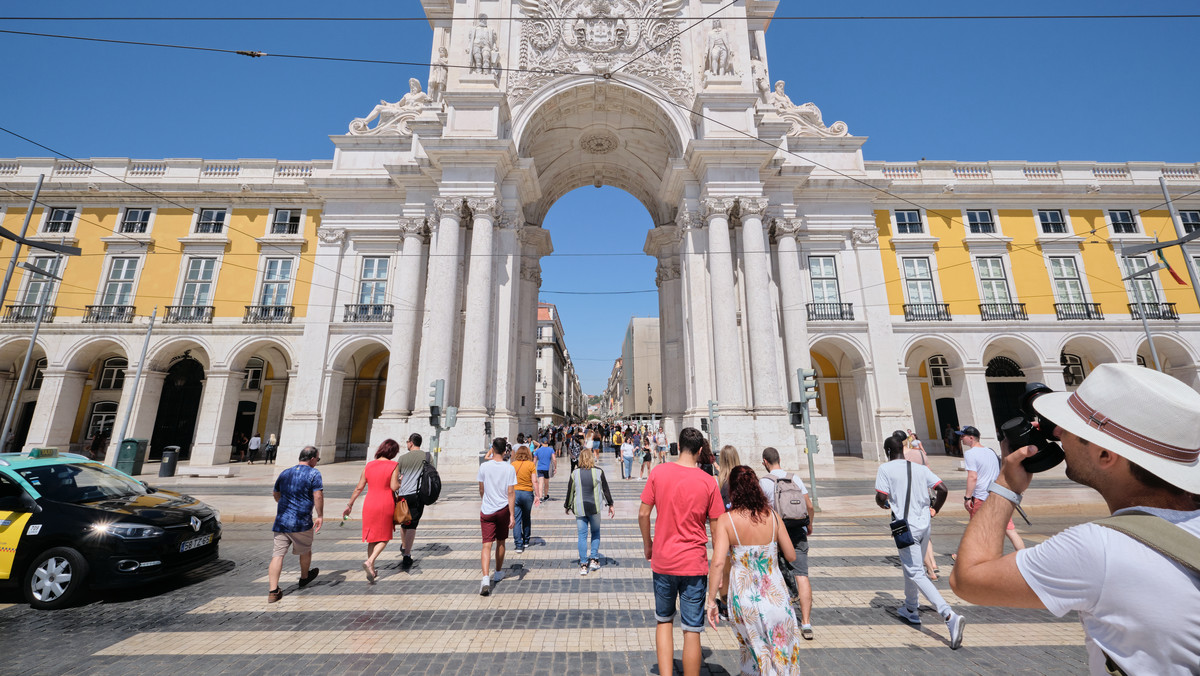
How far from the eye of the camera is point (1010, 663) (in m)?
3.91

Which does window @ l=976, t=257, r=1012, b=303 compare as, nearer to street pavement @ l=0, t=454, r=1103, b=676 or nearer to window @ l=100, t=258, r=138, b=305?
street pavement @ l=0, t=454, r=1103, b=676

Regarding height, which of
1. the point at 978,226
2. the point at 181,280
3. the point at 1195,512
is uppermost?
the point at 978,226

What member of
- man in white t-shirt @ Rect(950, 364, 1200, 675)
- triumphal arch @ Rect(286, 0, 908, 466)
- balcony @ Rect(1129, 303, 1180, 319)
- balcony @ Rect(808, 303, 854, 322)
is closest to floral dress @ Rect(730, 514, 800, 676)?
man in white t-shirt @ Rect(950, 364, 1200, 675)

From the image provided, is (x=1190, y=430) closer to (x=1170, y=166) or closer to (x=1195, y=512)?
(x=1195, y=512)

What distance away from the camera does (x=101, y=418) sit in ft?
75.6

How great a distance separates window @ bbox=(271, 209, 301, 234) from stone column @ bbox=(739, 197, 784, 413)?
20.8 meters

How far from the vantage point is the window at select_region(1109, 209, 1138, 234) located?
884 inches

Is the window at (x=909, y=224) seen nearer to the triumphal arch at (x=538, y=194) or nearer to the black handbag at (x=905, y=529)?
the triumphal arch at (x=538, y=194)

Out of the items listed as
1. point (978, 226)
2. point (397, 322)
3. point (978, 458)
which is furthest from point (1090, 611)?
point (978, 226)

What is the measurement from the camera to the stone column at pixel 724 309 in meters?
17.3

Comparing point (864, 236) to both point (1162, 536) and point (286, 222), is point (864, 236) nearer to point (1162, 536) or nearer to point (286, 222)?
point (1162, 536)

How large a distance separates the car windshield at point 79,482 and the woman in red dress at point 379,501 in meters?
3.29

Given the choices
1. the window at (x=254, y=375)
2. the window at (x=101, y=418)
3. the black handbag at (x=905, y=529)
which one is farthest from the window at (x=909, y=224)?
→ the window at (x=101, y=418)

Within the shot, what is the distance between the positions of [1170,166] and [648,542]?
115 feet
